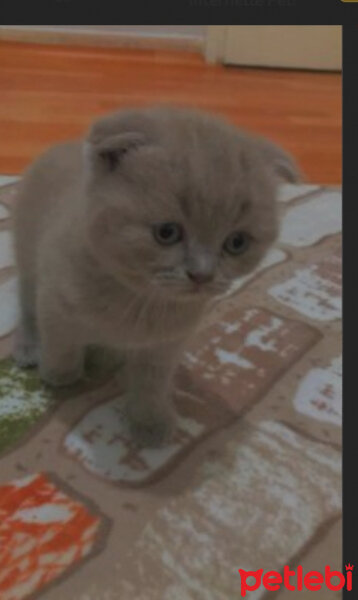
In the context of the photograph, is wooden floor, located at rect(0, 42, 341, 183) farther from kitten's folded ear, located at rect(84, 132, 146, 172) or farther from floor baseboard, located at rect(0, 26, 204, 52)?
kitten's folded ear, located at rect(84, 132, 146, 172)

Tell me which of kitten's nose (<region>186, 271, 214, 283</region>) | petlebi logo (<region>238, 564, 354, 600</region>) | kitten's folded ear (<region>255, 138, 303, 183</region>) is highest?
kitten's folded ear (<region>255, 138, 303, 183</region>)

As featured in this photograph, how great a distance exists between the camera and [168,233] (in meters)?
0.73

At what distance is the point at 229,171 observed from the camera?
0.74m

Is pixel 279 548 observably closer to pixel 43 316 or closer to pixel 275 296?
pixel 43 316

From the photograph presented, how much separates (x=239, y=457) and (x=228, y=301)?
1.28ft

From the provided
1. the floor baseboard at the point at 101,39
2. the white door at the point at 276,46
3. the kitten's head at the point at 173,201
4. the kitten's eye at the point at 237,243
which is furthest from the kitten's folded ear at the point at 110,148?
the floor baseboard at the point at 101,39

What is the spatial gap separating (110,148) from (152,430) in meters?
0.40

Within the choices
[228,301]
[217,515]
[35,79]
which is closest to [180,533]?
[217,515]

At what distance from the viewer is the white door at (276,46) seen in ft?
9.06

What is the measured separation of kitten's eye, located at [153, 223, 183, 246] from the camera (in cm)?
A: 72

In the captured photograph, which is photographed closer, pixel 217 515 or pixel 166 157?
pixel 166 157

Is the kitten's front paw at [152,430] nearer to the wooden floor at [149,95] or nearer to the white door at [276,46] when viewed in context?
the wooden floor at [149,95]

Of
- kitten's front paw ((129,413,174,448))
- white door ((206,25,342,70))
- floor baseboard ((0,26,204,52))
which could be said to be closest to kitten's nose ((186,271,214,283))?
kitten's front paw ((129,413,174,448))
